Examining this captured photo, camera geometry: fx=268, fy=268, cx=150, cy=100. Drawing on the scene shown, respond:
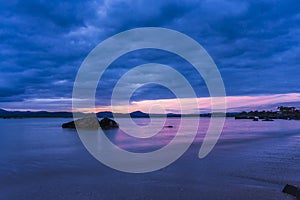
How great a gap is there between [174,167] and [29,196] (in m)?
5.83

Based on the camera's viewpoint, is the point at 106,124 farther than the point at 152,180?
Yes

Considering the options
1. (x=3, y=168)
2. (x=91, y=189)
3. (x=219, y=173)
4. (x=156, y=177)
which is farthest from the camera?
(x=3, y=168)

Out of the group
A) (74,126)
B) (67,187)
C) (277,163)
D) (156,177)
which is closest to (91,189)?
(67,187)

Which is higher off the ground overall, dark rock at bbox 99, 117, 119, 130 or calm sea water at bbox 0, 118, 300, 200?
dark rock at bbox 99, 117, 119, 130

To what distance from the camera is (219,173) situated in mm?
9984

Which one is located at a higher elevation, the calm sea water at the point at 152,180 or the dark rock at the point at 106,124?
the dark rock at the point at 106,124

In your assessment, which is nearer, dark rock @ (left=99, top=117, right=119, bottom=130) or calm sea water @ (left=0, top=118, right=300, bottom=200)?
calm sea water @ (left=0, top=118, right=300, bottom=200)

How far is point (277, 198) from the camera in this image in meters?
6.99

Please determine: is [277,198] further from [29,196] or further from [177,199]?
[29,196]

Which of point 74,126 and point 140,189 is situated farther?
point 74,126

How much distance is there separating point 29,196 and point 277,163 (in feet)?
33.5

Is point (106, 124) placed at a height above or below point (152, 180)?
above

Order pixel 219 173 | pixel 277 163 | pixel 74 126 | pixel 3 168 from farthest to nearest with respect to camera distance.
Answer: pixel 74 126, pixel 277 163, pixel 3 168, pixel 219 173

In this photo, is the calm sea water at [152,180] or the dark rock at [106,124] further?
the dark rock at [106,124]
